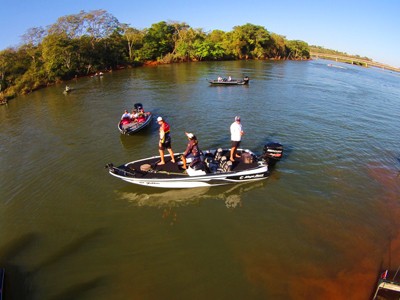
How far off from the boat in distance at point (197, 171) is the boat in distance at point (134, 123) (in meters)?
6.08

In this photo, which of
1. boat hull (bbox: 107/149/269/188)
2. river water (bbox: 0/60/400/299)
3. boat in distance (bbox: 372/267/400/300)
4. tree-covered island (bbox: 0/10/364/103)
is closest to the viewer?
boat in distance (bbox: 372/267/400/300)

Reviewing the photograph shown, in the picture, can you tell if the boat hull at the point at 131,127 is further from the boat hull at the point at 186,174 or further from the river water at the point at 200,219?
the boat hull at the point at 186,174

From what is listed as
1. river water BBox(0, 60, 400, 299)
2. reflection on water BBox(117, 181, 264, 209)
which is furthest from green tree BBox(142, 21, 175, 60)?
reflection on water BBox(117, 181, 264, 209)

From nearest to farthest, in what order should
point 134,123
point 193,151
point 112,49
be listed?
1. point 193,151
2. point 134,123
3. point 112,49

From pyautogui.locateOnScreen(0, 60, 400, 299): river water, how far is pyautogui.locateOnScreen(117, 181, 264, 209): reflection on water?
71mm

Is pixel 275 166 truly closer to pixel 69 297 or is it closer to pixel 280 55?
pixel 69 297

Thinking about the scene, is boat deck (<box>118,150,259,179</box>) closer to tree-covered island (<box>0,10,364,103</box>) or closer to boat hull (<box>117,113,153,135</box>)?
boat hull (<box>117,113,153,135</box>)

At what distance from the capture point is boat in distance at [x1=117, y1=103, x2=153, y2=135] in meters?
19.0

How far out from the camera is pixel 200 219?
36.2 feet

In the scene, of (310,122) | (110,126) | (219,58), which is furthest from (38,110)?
(219,58)

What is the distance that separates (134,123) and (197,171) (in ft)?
30.9

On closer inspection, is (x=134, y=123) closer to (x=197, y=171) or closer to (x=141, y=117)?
(x=141, y=117)

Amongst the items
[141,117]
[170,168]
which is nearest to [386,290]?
[170,168]

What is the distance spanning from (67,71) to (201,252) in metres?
47.2
